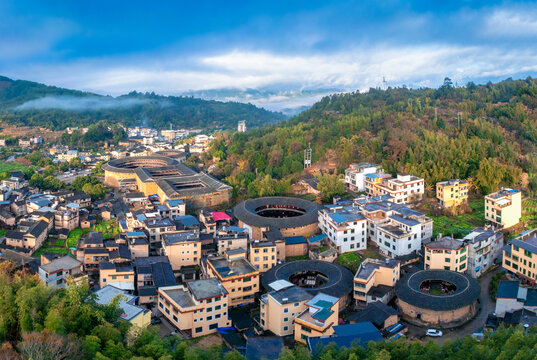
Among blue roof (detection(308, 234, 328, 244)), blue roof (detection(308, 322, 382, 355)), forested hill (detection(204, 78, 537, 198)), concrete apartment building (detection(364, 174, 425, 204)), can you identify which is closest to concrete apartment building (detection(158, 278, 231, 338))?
blue roof (detection(308, 322, 382, 355))

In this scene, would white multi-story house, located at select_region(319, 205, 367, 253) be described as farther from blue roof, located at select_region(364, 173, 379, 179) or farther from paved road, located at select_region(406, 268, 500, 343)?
blue roof, located at select_region(364, 173, 379, 179)

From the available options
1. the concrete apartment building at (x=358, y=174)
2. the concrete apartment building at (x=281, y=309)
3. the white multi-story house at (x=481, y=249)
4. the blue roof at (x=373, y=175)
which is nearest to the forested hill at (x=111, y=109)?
the concrete apartment building at (x=358, y=174)

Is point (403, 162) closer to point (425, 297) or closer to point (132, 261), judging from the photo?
point (425, 297)

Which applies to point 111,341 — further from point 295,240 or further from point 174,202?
point 174,202

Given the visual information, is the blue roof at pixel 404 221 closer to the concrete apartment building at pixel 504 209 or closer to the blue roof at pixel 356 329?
the concrete apartment building at pixel 504 209

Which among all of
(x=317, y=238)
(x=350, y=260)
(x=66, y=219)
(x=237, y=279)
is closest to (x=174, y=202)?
(x=66, y=219)

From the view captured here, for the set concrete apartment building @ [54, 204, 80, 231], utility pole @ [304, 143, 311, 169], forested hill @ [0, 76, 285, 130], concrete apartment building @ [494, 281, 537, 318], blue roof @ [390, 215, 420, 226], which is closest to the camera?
concrete apartment building @ [494, 281, 537, 318]
